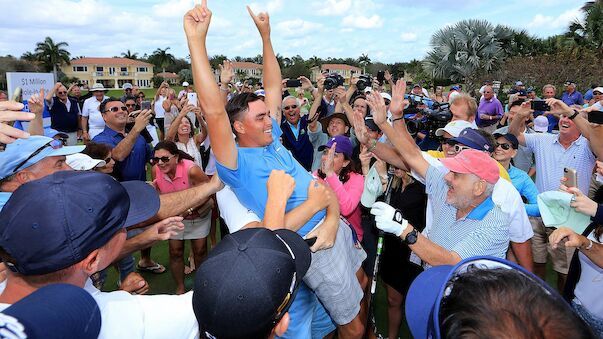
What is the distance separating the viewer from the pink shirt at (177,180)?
4270 millimetres

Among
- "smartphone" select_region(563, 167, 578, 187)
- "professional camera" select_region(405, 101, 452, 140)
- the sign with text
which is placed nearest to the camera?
"smartphone" select_region(563, 167, 578, 187)

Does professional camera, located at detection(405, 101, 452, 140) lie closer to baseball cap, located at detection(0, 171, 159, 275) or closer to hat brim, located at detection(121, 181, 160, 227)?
hat brim, located at detection(121, 181, 160, 227)

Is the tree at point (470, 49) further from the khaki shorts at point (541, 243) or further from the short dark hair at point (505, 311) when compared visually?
the short dark hair at point (505, 311)

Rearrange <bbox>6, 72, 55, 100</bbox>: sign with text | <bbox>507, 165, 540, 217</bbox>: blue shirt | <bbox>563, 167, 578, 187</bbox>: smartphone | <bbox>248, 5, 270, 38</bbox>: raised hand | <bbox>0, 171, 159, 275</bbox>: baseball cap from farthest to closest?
<bbox>6, 72, 55, 100</bbox>: sign with text < <bbox>507, 165, 540, 217</bbox>: blue shirt < <bbox>248, 5, 270, 38</bbox>: raised hand < <bbox>563, 167, 578, 187</bbox>: smartphone < <bbox>0, 171, 159, 275</bbox>: baseball cap

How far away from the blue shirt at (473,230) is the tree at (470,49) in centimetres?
2348

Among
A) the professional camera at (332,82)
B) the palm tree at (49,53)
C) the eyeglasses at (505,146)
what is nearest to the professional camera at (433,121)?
the eyeglasses at (505,146)

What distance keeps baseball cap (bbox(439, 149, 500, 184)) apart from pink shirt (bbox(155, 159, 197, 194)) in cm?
282

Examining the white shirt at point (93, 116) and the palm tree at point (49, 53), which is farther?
the palm tree at point (49, 53)

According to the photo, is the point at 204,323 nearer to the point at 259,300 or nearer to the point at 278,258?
the point at 259,300

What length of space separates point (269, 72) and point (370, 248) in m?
2.01

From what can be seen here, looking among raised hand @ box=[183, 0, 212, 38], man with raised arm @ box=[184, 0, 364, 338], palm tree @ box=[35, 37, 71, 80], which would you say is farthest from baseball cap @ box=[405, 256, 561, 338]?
palm tree @ box=[35, 37, 71, 80]

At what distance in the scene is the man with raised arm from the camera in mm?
2002

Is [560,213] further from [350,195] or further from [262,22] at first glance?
[262,22]

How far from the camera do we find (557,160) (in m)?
4.37
